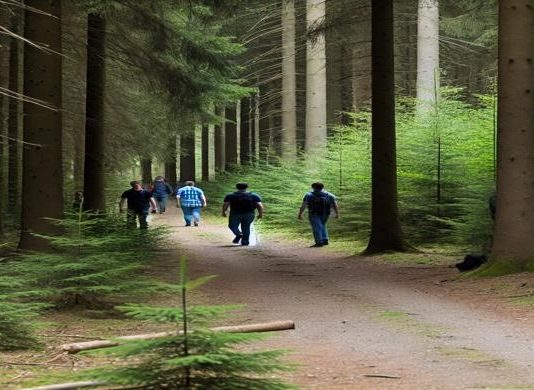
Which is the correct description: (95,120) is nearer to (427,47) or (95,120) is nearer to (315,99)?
(427,47)

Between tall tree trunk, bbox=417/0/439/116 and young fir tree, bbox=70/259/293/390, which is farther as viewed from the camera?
tall tree trunk, bbox=417/0/439/116

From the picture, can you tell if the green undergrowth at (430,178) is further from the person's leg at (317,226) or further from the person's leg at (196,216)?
the person's leg at (196,216)

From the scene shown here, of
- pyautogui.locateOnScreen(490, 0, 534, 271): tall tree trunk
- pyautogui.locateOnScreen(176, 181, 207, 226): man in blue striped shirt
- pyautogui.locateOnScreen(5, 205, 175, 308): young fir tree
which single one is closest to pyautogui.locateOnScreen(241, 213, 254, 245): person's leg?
pyautogui.locateOnScreen(176, 181, 207, 226): man in blue striped shirt

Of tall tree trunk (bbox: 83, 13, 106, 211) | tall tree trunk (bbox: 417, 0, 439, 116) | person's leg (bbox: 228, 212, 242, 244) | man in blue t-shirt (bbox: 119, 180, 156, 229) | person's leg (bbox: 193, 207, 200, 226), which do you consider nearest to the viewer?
tall tree trunk (bbox: 83, 13, 106, 211)

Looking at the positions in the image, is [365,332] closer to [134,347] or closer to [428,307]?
[428,307]

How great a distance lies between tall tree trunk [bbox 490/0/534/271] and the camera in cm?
1037

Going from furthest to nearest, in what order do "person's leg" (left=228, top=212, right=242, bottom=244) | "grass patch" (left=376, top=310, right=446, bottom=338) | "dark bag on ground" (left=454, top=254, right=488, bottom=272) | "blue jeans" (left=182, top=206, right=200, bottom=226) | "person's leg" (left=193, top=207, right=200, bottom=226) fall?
"person's leg" (left=193, top=207, right=200, bottom=226)
"blue jeans" (left=182, top=206, right=200, bottom=226)
"person's leg" (left=228, top=212, right=242, bottom=244)
"dark bag on ground" (left=454, top=254, right=488, bottom=272)
"grass patch" (left=376, top=310, right=446, bottom=338)

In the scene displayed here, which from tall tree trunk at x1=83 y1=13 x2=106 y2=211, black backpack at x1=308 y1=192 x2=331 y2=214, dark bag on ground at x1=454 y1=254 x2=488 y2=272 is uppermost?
tall tree trunk at x1=83 y1=13 x2=106 y2=211

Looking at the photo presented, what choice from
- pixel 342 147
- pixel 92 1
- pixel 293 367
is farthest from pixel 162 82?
pixel 293 367

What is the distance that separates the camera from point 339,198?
67.3ft

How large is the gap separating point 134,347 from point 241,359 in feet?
1.70

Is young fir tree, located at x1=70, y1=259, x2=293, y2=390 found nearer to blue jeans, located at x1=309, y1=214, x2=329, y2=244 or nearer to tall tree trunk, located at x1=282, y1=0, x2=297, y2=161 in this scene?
blue jeans, located at x1=309, y1=214, x2=329, y2=244

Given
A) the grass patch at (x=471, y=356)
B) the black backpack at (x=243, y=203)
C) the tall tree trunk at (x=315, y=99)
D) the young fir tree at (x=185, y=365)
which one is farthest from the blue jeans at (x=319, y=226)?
the young fir tree at (x=185, y=365)

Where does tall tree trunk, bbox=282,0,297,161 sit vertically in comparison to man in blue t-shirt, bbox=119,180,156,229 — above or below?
above
